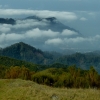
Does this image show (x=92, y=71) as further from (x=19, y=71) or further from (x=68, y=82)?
(x=19, y=71)

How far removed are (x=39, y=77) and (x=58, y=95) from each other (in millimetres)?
101419

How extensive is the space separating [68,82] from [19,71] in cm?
3368

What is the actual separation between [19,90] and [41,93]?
3.40 meters

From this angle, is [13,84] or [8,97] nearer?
[8,97]

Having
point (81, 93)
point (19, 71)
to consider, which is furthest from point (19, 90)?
point (19, 71)

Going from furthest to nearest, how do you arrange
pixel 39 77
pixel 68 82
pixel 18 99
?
1. pixel 39 77
2. pixel 68 82
3. pixel 18 99

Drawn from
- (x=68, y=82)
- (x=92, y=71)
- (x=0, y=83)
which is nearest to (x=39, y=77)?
(x=68, y=82)

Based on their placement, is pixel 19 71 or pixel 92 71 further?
pixel 19 71

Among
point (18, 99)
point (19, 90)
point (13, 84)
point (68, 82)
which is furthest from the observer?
point (68, 82)

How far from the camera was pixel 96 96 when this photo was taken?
39781 mm

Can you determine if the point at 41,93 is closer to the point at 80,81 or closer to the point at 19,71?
the point at 80,81

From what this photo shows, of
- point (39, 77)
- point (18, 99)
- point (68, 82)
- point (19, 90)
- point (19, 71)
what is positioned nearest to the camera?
point (18, 99)

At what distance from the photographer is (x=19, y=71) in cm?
15388

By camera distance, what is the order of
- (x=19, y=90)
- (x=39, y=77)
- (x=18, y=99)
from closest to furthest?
(x=18, y=99), (x=19, y=90), (x=39, y=77)
